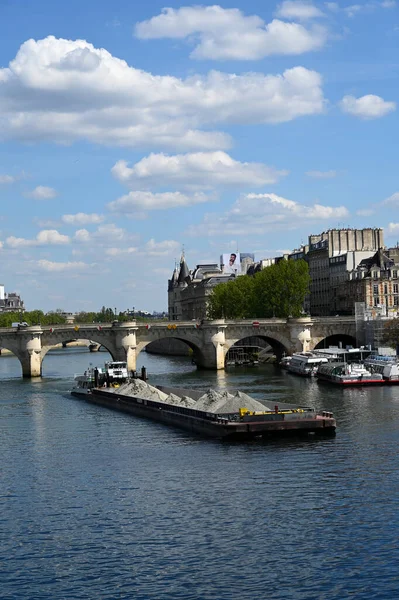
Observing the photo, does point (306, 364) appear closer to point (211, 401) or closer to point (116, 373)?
point (116, 373)

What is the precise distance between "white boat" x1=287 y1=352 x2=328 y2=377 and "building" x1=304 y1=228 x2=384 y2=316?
44961 millimetres

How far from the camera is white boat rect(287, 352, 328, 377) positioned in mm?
97438

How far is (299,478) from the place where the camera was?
4097cm

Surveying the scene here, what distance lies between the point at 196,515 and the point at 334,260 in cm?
12122

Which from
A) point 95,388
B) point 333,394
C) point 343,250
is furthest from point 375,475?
point 343,250

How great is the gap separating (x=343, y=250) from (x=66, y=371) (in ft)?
182

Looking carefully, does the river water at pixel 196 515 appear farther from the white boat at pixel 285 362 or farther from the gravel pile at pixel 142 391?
the white boat at pixel 285 362

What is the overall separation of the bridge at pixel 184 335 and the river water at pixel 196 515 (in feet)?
152

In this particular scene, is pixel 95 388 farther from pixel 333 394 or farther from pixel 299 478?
pixel 299 478

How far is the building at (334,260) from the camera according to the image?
14925cm

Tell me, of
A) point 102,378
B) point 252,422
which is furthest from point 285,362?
point 252,422

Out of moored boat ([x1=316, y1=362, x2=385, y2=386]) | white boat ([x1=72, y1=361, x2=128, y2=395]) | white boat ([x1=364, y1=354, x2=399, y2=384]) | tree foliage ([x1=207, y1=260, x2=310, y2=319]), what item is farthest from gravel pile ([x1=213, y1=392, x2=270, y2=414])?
tree foliage ([x1=207, y1=260, x2=310, y2=319])

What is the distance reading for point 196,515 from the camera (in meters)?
35.6

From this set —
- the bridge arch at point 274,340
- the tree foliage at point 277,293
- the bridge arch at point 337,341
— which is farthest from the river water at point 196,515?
the tree foliage at point 277,293
